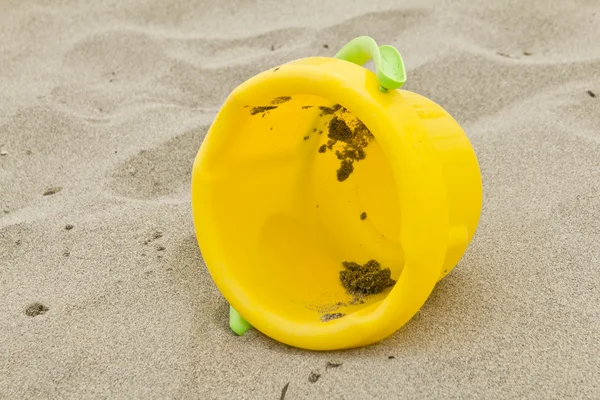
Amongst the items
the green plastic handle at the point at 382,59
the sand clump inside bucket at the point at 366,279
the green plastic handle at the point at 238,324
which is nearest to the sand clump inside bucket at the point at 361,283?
the sand clump inside bucket at the point at 366,279

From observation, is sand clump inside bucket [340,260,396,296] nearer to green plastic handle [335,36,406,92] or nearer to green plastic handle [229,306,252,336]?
green plastic handle [229,306,252,336]

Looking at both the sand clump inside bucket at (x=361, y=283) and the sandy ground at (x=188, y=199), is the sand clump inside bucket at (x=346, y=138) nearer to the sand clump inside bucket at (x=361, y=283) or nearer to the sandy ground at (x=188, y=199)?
the sand clump inside bucket at (x=361, y=283)

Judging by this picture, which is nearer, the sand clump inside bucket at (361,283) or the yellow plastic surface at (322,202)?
the yellow plastic surface at (322,202)

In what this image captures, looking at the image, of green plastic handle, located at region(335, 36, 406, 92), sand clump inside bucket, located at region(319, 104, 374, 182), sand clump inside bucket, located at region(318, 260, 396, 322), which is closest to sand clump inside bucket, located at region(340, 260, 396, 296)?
sand clump inside bucket, located at region(318, 260, 396, 322)

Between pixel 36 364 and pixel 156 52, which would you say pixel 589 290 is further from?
pixel 156 52

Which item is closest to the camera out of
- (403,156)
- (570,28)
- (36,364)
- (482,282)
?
(403,156)

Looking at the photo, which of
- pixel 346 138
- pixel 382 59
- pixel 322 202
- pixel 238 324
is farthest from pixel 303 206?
pixel 382 59

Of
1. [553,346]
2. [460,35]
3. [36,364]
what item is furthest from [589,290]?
[460,35]
